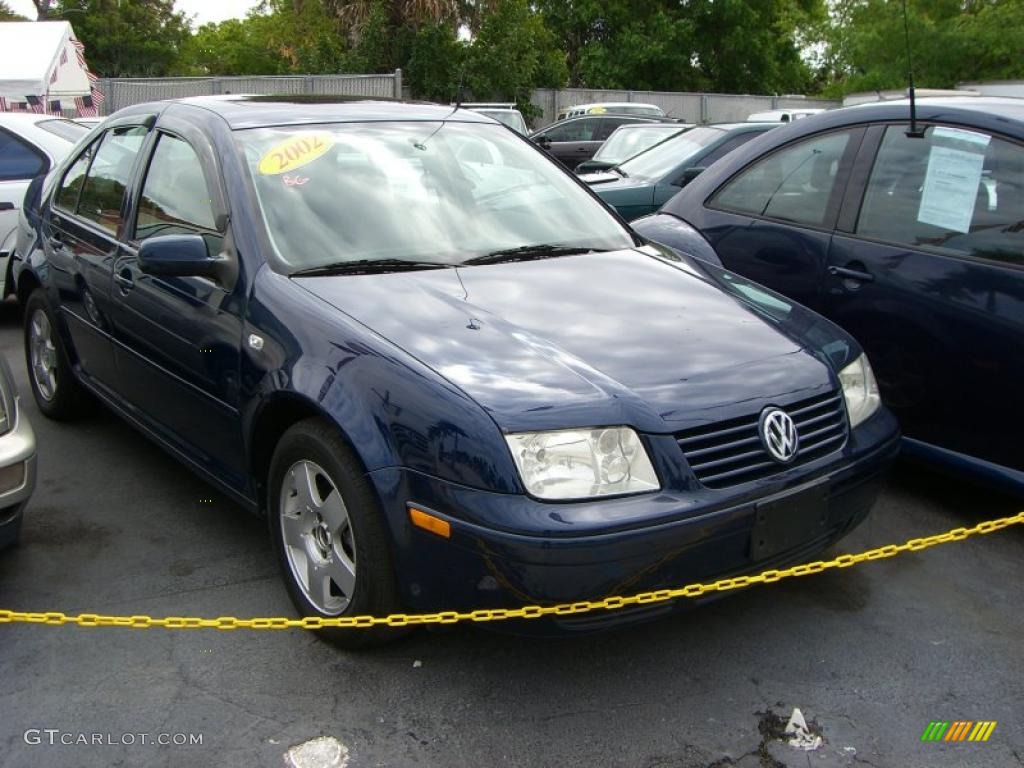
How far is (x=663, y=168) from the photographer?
8.74 m

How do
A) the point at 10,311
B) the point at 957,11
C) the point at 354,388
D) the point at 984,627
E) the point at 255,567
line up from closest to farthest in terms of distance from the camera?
the point at 354,388, the point at 984,627, the point at 255,567, the point at 10,311, the point at 957,11

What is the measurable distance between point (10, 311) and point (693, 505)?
7.29 metres

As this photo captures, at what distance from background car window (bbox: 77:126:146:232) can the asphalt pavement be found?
143 cm

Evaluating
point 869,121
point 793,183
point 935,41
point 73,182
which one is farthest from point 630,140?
point 935,41

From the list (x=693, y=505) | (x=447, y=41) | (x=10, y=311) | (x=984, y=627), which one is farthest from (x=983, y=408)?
(x=447, y=41)

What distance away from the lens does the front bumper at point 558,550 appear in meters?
2.55

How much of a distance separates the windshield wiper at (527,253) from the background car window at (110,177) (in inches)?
67.1

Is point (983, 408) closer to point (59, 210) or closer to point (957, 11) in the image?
point (59, 210)

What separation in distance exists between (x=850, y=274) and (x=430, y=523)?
2347mm

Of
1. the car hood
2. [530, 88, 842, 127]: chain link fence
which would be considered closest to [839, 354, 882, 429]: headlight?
the car hood

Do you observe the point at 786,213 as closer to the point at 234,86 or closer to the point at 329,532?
the point at 329,532

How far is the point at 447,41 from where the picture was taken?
A: 25.6 metres

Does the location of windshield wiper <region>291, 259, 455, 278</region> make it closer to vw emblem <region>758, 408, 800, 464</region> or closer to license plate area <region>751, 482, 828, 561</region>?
vw emblem <region>758, 408, 800, 464</region>

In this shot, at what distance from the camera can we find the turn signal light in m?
2.63
